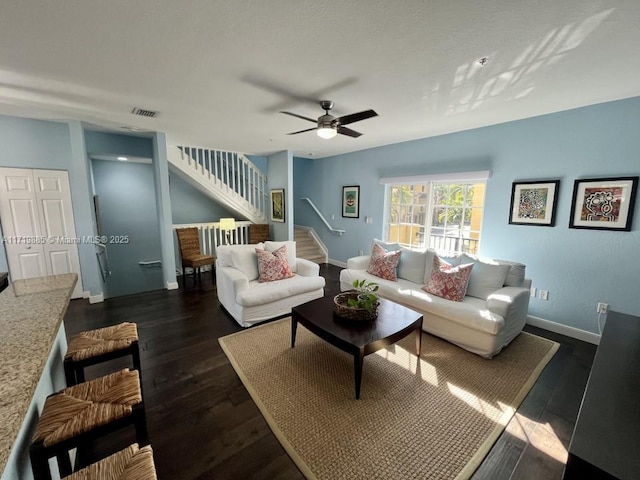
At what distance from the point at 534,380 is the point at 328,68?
3.13m

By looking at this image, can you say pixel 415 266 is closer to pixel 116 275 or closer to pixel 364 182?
pixel 364 182

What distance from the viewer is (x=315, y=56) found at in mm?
1924

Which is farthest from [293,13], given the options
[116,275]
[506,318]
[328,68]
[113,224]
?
[116,275]

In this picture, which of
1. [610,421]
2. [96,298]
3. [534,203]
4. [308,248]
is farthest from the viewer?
[308,248]

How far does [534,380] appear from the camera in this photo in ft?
7.37

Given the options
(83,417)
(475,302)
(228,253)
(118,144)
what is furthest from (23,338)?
(118,144)

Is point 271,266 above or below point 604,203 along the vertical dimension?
below

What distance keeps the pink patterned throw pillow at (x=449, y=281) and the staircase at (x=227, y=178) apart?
172 inches

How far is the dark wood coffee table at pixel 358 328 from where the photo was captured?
79.7 inches

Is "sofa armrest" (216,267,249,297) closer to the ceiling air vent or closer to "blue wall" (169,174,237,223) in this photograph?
the ceiling air vent

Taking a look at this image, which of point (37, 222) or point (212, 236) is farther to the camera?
point (212, 236)

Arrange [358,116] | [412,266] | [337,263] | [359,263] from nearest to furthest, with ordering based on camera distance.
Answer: [358,116] < [412,266] < [359,263] < [337,263]

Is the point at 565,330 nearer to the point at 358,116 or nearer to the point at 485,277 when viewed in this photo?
the point at 485,277

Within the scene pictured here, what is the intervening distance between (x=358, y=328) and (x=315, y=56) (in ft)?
7.15
